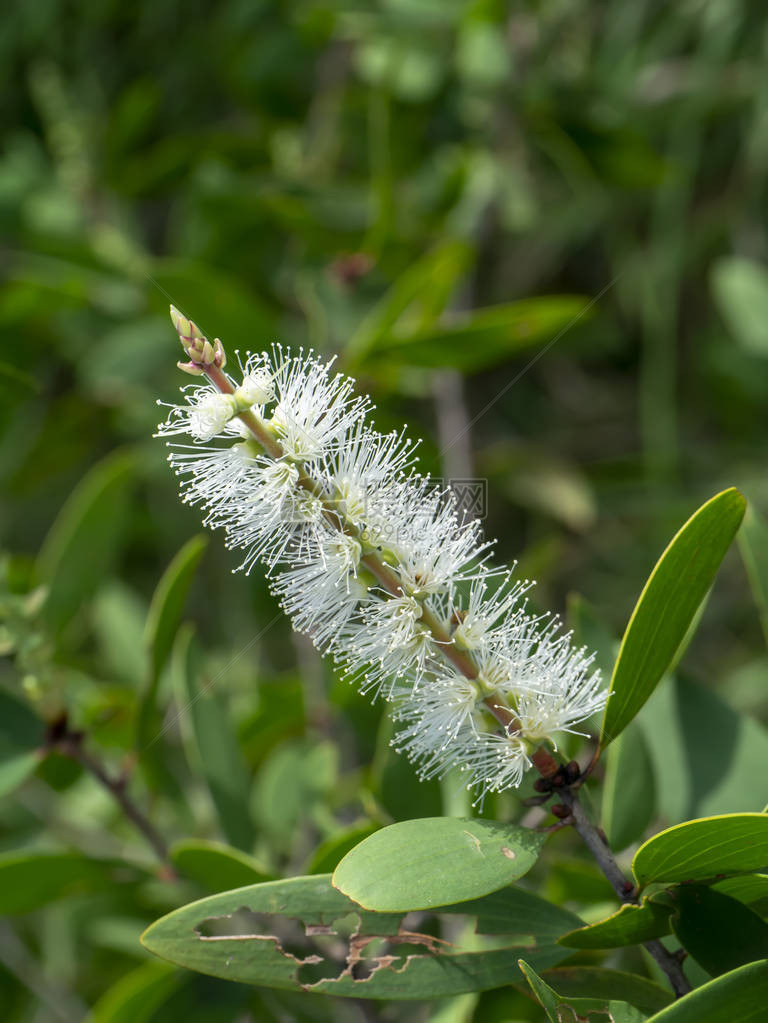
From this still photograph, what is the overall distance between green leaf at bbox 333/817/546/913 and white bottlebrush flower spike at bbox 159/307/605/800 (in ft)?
0.17

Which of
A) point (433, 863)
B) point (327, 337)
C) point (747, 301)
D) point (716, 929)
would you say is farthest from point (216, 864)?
point (747, 301)

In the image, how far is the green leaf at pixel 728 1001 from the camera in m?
0.58

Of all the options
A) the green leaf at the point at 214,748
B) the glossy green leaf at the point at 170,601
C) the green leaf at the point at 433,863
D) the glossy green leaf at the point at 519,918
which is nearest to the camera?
the green leaf at the point at 433,863

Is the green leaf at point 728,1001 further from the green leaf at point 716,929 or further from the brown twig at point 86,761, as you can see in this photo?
the brown twig at point 86,761

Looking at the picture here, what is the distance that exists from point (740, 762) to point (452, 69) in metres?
1.43

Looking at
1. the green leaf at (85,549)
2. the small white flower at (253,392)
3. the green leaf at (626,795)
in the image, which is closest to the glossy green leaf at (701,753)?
the green leaf at (626,795)

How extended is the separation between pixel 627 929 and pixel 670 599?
0.80 ft

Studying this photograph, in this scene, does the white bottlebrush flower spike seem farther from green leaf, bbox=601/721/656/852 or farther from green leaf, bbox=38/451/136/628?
green leaf, bbox=38/451/136/628

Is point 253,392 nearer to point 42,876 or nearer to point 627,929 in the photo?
point 627,929

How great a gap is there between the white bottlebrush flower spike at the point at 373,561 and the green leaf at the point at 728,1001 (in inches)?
6.9

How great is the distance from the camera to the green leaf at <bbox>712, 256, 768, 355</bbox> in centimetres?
163

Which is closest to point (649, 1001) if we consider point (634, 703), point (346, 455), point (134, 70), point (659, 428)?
point (634, 703)

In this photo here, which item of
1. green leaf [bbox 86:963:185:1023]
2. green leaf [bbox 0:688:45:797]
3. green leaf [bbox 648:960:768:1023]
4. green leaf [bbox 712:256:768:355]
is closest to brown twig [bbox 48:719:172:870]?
green leaf [bbox 0:688:45:797]

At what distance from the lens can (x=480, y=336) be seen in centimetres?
130
